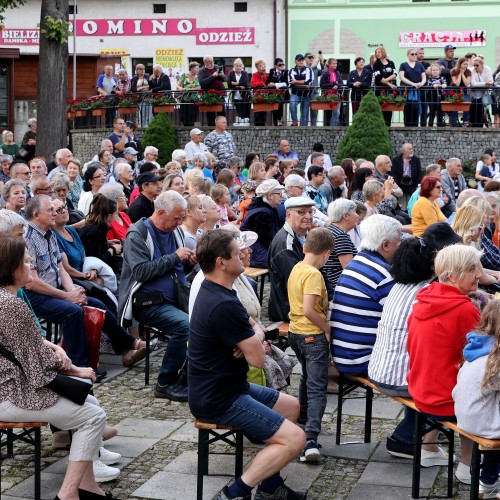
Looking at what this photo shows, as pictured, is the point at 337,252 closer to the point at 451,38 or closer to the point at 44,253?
the point at 44,253

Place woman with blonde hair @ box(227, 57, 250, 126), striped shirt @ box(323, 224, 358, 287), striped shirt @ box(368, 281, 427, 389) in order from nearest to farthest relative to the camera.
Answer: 1. striped shirt @ box(368, 281, 427, 389)
2. striped shirt @ box(323, 224, 358, 287)
3. woman with blonde hair @ box(227, 57, 250, 126)

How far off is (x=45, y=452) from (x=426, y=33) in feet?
104

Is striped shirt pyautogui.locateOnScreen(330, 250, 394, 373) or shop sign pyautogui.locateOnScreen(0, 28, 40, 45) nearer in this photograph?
striped shirt pyautogui.locateOnScreen(330, 250, 394, 373)

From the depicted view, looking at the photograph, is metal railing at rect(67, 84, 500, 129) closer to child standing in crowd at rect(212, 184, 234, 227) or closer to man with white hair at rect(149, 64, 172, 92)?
man with white hair at rect(149, 64, 172, 92)

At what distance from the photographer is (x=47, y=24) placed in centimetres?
2008

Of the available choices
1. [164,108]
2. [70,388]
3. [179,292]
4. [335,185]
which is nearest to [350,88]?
[164,108]

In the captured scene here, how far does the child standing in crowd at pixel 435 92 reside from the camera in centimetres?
2311

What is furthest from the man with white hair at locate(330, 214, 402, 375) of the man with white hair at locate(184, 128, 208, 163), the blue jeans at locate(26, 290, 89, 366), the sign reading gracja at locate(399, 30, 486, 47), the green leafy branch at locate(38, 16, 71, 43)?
the sign reading gracja at locate(399, 30, 486, 47)

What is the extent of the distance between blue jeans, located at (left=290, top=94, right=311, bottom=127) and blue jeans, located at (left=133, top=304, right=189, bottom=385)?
1648cm

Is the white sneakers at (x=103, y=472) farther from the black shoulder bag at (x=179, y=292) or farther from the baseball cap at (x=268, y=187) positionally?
the baseball cap at (x=268, y=187)

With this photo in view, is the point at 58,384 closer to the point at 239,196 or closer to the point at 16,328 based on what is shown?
the point at 16,328

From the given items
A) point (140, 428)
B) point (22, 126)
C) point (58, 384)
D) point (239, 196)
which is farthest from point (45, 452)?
point (22, 126)

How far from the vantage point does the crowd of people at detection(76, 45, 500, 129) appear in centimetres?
2317

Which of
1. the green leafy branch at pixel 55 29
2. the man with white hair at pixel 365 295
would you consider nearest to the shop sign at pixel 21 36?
the green leafy branch at pixel 55 29
